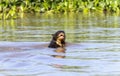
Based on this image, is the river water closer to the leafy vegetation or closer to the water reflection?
the water reflection

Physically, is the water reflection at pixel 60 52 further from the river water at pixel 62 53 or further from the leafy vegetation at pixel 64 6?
the leafy vegetation at pixel 64 6

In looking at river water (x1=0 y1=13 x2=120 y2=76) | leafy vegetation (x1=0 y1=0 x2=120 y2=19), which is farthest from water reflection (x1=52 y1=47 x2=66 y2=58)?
leafy vegetation (x1=0 y1=0 x2=120 y2=19)

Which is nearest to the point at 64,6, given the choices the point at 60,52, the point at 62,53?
the point at 60,52

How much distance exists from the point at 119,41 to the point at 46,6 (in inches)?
626

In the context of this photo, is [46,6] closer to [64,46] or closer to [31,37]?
[31,37]

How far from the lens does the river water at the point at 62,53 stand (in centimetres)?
937

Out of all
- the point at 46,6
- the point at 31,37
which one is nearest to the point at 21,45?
the point at 31,37

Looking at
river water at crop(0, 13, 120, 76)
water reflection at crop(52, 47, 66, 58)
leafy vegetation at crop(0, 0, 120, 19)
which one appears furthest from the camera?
leafy vegetation at crop(0, 0, 120, 19)

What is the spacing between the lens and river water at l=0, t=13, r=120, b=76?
9.37 metres

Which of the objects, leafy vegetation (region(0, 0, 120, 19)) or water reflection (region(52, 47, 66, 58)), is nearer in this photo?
water reflection (region(52, 47, 66, 58))

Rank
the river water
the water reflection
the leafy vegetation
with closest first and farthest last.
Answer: the river water < the water reflection < the leafy vegetation

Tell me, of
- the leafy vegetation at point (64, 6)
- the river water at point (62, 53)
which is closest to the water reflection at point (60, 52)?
the river water at point (62, 53)

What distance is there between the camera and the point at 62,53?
39.8ft

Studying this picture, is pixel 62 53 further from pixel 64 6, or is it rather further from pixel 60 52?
pixel 64 6
